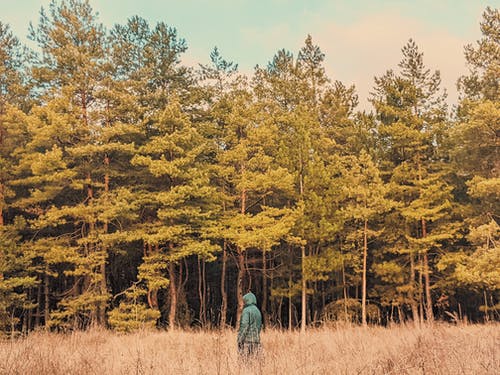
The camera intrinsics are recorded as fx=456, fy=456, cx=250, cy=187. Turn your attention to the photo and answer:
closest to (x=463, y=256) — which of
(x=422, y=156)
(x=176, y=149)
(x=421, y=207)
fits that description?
(x=421, y=207)

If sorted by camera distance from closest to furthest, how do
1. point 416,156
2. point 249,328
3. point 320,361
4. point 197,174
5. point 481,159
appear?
point 320,361, point 249,328, point 197,174, point 481,159, point 416,156

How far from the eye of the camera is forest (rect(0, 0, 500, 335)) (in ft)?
67.2

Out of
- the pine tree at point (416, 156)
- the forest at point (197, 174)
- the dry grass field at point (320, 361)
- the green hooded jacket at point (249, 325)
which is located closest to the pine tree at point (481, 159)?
the forest at point (197, 174)

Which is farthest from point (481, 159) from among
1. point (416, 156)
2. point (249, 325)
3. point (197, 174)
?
point (249, 325)

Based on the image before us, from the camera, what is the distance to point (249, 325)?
8.03 meters

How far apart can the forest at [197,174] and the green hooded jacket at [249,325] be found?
34.5 ft

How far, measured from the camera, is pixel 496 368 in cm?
504

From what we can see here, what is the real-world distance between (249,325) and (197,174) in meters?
14.0

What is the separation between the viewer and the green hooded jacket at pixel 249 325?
783 cm

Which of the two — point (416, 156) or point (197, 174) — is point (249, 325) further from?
point (416, 156)

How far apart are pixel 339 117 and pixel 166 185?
44.5 ft

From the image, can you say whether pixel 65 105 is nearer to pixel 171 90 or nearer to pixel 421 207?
pixel 171 90

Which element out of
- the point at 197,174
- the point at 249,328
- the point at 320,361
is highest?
the point at 197,174

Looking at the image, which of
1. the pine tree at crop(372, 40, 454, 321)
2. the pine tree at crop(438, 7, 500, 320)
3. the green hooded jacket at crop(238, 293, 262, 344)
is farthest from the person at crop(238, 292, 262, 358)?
the pine tree at crop(372, 40, 454, 321)
